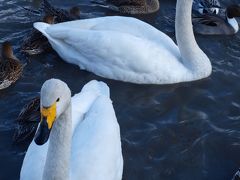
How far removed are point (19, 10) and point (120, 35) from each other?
2795 millimetres

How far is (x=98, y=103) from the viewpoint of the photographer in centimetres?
641

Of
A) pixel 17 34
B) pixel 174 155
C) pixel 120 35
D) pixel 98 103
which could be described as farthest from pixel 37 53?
pixel 174 155

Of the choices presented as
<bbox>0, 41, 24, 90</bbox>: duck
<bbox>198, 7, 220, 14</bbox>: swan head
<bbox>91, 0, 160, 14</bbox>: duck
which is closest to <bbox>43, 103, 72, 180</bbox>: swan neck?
<bbox>0, 41, 24, 90</bbox>: duck

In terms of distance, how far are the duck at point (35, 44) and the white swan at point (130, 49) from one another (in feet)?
0.75

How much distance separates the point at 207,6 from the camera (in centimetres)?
1046

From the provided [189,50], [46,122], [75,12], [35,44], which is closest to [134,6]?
[75,12]

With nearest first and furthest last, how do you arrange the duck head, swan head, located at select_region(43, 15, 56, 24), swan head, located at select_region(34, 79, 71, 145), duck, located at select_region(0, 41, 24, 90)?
swan head, located at select_region(34, 79, 71, 145), duck, located at select_region(0, 41, 24, 90), swan head, located at select_region(43, 15, 56, 24), the duck head

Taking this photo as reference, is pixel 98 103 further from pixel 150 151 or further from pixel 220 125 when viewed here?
pixel 220 125

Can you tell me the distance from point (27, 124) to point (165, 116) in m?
1.98

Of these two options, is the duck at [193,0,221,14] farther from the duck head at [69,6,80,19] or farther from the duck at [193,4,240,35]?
the duck head at [69,6,80,19]

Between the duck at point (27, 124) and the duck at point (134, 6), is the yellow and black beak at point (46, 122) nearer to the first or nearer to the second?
the duck at point (27, 124)

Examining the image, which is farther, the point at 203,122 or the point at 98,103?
the point at 203,122

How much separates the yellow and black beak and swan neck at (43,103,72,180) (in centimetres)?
21

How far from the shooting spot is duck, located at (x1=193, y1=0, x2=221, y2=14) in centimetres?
1045
